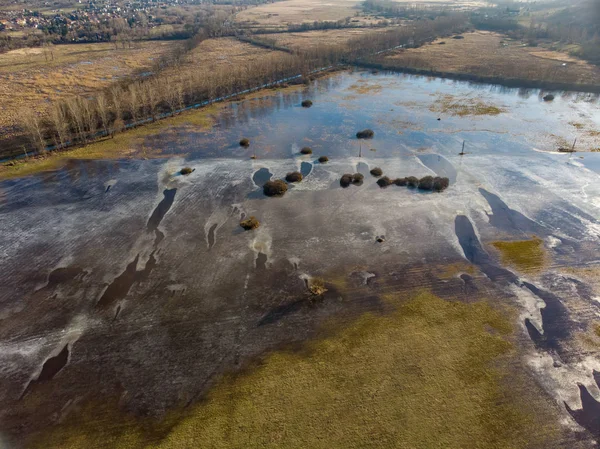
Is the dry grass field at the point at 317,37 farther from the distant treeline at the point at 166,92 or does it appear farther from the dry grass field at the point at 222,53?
the distant treeline at the point at 166,92

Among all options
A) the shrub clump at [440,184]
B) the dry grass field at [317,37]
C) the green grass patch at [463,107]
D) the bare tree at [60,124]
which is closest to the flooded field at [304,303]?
the shrub clump at [440,184]

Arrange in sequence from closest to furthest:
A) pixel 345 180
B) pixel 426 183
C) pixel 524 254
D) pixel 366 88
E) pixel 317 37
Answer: pixel 524 254 < pixel 426 183 < pixel 345 180 < pixel 366 88 < pixel 317 37

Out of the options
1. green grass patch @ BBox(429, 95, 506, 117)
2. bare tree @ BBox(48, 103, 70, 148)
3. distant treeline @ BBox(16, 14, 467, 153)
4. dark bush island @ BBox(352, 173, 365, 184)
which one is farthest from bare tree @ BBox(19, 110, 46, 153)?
green grass patch @ BBox(429, 95, 506, 117)

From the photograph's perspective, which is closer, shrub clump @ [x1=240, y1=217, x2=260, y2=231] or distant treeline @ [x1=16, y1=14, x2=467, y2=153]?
shrub clump @ [x1=240, y1=217, x2=260, y2=231]

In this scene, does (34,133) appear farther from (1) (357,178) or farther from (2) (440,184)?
(2) (440,184)

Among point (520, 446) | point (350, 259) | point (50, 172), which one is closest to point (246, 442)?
point (520, 446)

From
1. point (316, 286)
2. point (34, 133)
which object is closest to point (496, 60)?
point (316, 286)

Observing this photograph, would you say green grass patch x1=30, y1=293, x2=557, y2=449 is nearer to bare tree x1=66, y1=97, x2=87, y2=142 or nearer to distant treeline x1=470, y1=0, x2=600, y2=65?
bare tree x1=66, y1=97, x2=87, y2=142
